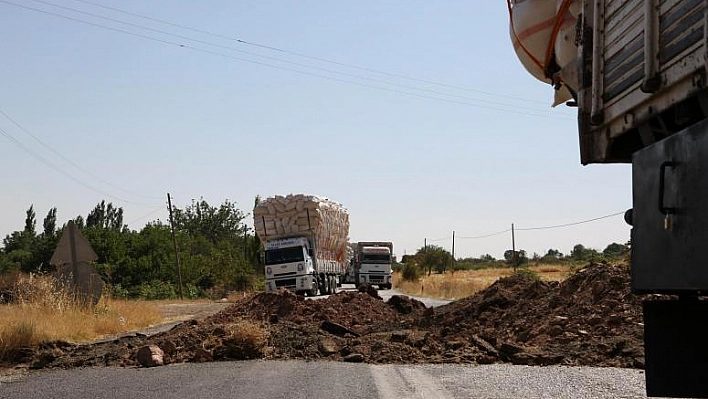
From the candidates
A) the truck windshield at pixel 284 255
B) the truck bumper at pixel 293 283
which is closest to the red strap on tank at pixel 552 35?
the truck bumper at pixel 293 283

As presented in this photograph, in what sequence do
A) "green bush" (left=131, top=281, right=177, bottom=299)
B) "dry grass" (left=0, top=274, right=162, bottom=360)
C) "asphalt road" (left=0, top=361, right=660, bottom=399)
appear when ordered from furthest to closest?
1. "green bush" (left=131, top=281, right=177, bottom=299)
2. "dry grass" (left=0, top=274, right=162, bottom=360)
3. "asphalt road" (left=0, top=361, right=660, bottom=399)

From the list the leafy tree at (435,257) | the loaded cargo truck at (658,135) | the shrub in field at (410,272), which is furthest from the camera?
the leafy tree at (435,257)

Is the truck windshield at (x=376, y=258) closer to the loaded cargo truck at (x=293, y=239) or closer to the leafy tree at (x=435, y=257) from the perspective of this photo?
the loaded cargo truck at (x=293, y=239)

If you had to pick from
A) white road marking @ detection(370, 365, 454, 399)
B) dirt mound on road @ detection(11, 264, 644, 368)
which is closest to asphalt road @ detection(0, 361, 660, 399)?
white road marking @ detection(370, 365, 454, 399)

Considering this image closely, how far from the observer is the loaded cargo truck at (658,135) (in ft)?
12.1

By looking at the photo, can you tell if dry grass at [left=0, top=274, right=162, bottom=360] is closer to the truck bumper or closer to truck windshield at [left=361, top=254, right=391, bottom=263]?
the truck bumper

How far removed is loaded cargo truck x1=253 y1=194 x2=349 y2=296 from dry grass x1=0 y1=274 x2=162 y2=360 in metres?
16.3

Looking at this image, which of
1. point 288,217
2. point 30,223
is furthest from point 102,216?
point 288,217

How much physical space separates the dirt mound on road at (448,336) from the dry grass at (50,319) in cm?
52

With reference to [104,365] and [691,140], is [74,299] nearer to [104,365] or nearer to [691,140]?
[104,365]

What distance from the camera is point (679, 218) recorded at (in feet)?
12.3

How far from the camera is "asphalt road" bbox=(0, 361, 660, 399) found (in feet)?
32.1

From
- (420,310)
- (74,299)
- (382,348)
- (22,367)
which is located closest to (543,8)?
(382,348)

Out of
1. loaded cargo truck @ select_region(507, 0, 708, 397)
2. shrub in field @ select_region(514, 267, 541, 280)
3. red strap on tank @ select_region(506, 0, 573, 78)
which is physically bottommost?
shrub in field @ select_region(514, 267, 541, 280)
